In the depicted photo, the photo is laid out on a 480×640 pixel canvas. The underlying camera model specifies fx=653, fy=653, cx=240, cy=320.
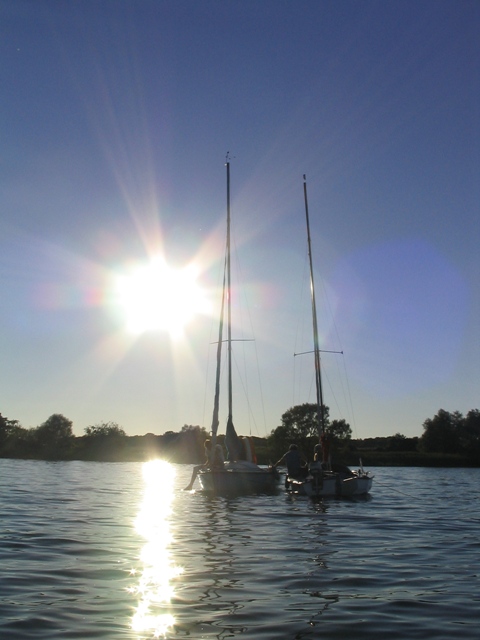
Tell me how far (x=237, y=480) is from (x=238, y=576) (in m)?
21.5

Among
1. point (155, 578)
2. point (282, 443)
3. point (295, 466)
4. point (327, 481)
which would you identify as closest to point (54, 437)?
point (282, 443)

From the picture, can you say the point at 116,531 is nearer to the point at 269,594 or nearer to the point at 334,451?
the point at 269,594

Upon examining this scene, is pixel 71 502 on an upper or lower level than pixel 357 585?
upper

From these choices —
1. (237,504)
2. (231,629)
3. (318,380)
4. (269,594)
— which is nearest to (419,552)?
(269,594)

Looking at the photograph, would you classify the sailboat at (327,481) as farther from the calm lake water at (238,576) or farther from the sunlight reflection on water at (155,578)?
the sunlight reflection on water at (155,578)

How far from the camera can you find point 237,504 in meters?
28.3

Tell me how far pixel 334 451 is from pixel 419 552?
10703 cm

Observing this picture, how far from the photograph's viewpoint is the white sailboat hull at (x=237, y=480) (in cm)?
3288

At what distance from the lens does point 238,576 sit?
11.7m

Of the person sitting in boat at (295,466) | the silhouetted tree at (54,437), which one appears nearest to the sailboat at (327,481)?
the person sitting in boat at (295,466)

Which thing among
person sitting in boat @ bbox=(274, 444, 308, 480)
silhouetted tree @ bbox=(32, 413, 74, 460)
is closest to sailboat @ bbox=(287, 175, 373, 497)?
person sitting in boat @ bbox=(274, 444, 308, 480)

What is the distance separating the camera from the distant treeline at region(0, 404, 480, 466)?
11319cm

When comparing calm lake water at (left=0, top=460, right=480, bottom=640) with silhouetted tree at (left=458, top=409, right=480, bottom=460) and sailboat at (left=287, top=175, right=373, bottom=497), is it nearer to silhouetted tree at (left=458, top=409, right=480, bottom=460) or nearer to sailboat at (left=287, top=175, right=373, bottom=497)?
sailboat at (left=287, top=175, right=373, bottom=497)

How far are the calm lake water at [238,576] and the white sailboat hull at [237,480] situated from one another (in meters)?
8.89
